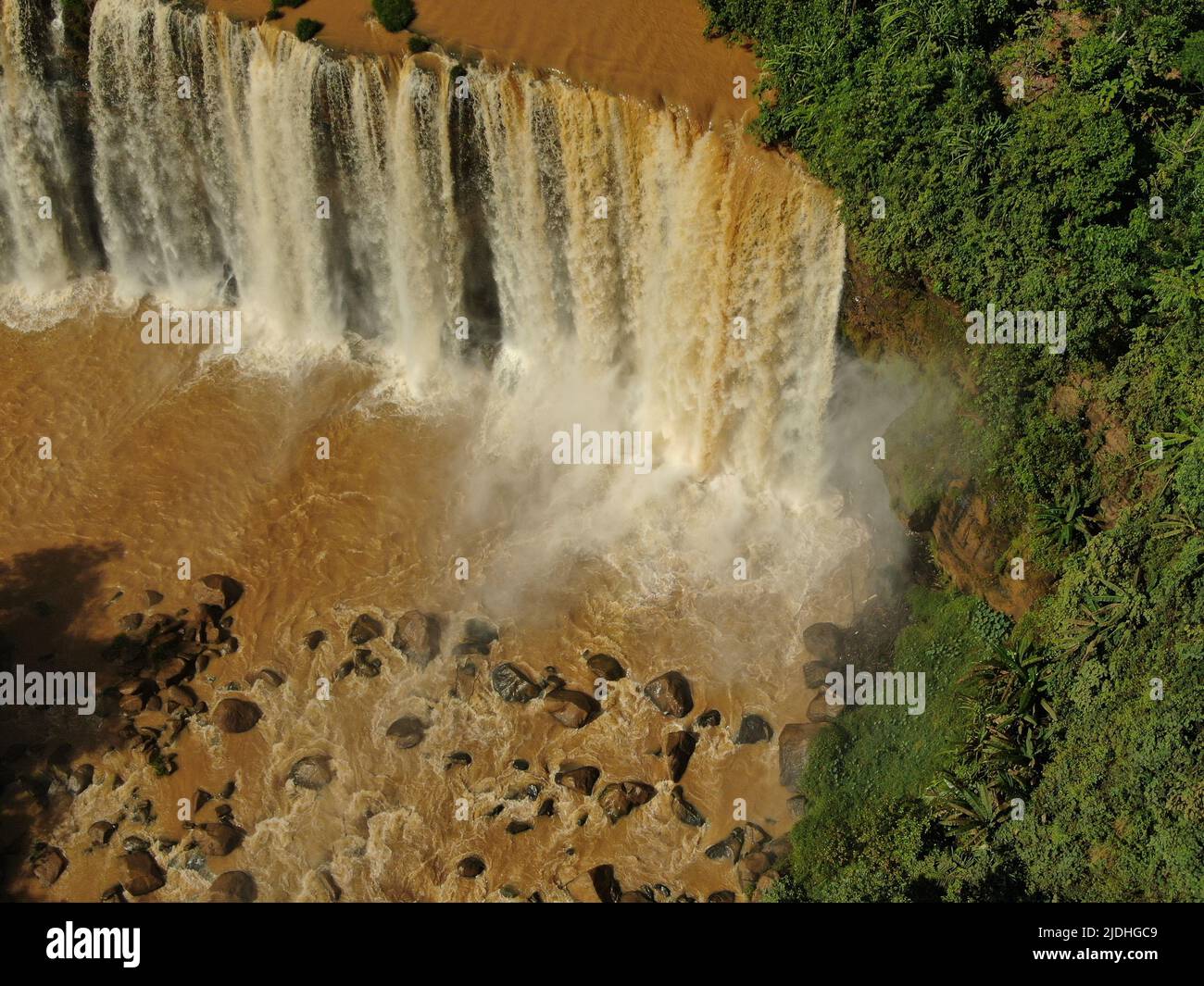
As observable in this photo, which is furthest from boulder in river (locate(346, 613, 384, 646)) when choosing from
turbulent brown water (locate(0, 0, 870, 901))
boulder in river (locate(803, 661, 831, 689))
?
boulder in river (locate(803, 661, 831, 689))

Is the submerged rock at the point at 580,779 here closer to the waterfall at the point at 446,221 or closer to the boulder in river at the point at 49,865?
the waterfall at the point at 446,221

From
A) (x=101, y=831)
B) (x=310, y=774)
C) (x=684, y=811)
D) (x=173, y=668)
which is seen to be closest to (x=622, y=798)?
(x=684, y=811)

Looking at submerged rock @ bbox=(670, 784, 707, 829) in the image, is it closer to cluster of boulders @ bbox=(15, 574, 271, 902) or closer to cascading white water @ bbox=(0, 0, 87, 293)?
cluster of boulders @ bbox=(15, 574, 271, 902)

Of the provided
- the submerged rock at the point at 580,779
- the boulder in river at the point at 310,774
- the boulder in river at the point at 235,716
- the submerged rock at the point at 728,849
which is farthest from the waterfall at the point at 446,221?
the boulder in river at the point at 310,774

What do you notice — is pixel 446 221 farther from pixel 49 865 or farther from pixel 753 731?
pixel 49 865

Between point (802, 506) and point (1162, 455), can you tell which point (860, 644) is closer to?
point (802, 506)

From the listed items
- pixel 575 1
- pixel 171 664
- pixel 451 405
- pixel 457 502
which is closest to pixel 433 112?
pixel 575 1
